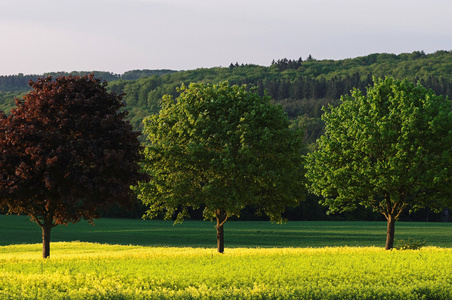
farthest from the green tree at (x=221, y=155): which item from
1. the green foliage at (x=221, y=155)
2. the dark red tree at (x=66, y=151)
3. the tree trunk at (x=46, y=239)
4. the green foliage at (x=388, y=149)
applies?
the tree trunk at (x=46, y=239)

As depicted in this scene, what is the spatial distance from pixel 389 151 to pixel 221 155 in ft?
35.8

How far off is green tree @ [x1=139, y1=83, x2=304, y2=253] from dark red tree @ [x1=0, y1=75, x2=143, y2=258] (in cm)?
428

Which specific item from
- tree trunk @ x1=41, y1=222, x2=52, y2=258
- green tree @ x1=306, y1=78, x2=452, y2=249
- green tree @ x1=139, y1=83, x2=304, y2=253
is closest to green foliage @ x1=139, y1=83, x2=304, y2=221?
green tree @ x1=139, y1=83, x2=304, y2=253

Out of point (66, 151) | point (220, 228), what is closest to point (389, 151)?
point (220, 228)

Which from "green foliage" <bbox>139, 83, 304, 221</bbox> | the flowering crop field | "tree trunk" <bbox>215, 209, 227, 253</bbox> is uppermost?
"green foliage" <bbox>139, 83, 304, 221</bbox>

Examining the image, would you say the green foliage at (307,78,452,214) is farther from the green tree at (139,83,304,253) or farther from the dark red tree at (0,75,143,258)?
the dark red tree at (0,75,143,258)

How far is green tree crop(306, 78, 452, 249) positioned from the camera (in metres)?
35.5

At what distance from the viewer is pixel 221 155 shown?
108 ft

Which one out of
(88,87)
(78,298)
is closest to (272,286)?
(78,298)

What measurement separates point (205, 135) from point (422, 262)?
1508cm

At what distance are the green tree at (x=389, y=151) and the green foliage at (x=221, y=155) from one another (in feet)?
10.5

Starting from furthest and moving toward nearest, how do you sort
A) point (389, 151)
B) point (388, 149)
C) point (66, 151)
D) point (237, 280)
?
point (388, 149), point (389, 151), point (66, 151), point (237, 280)

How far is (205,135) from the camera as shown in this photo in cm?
3394

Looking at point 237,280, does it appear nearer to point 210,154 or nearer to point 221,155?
point 221,155
